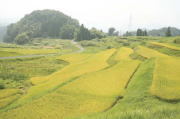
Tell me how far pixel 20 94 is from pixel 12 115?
6.39m

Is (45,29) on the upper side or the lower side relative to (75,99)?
upper

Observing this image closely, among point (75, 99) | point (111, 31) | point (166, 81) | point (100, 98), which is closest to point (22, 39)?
point (111, 31)

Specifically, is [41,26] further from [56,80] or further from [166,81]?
[166,81]

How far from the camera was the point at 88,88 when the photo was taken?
18781 mm

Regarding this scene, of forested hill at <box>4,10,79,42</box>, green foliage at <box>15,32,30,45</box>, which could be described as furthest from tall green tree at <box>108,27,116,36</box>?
green foliage at <box>15,32,30,45</box>

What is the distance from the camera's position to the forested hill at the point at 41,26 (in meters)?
147

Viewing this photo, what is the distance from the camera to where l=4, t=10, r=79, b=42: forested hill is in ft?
482

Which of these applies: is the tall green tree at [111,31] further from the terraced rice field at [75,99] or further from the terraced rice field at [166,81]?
the terraced rice field at [75,99]

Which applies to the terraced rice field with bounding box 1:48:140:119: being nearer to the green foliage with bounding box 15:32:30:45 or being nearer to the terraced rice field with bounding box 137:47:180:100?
the terraced rice field with bounding box 137:47:180:100

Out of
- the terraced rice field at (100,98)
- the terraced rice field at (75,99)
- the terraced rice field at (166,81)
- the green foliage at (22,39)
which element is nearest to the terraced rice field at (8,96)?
the terraced rice field at (100,98)

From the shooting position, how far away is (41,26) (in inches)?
6097

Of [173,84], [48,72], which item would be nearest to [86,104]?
[173,84]

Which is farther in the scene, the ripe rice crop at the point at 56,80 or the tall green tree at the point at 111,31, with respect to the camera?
the tall green tree at the point at 111,31

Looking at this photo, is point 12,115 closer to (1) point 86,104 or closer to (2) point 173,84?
(1) point 86,104
